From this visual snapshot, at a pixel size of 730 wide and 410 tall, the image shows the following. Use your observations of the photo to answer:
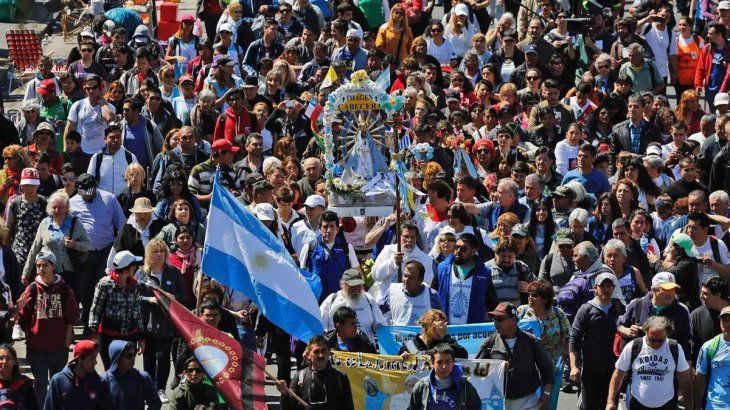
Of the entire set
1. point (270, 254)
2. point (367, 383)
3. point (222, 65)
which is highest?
point (222, 65)

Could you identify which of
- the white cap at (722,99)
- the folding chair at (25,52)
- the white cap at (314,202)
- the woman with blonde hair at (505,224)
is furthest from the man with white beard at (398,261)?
the folding chair at (25,52)

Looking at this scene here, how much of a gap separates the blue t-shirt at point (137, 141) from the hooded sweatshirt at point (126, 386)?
639 cm

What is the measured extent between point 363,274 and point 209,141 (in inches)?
195

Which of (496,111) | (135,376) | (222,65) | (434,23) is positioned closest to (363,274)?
(135,376)

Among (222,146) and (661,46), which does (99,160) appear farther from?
(661,46)

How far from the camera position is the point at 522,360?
13.8 m

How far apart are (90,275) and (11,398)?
13.9 feet

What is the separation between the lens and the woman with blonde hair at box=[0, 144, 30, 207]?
1866 centimetres

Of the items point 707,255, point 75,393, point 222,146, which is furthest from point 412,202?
point 75,393

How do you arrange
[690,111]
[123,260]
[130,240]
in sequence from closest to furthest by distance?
[123,260] → [130,240] → [690,111]

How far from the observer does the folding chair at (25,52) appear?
25703 millimetres

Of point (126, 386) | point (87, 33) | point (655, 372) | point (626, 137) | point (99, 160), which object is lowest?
point (126, 386)

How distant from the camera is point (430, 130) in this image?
63.6 feet

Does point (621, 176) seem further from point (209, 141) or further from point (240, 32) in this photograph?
point (240, 32)
